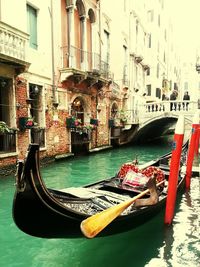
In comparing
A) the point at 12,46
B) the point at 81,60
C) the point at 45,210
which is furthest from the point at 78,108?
the point at 45,210

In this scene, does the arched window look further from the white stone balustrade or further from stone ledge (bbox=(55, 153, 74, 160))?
the white stone balustrade

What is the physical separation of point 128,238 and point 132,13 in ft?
40.1

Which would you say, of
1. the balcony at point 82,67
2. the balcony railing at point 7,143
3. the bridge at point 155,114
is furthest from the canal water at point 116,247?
the bridge at point 155,114

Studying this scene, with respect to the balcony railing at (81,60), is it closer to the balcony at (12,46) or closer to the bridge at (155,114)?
the balcony at (12,46)

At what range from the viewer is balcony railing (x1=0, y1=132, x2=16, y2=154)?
6.06 metres

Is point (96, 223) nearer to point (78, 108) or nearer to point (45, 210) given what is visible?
point (45, 210)

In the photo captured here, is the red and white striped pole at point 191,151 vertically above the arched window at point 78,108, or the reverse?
the arched window at point 78,108

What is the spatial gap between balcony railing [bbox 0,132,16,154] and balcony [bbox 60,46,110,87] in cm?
242

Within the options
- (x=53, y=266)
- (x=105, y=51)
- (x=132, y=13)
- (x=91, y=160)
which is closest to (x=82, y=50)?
(x=105, y=51)

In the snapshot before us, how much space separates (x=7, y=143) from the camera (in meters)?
6.09

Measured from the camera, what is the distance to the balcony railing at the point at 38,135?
22.5ft

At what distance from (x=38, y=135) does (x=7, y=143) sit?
104 cm

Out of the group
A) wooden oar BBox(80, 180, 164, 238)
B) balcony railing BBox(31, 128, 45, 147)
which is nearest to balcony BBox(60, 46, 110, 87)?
balcony railing BBox(31, 128, 45, 147)

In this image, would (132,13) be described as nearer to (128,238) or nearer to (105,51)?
(105,51)
